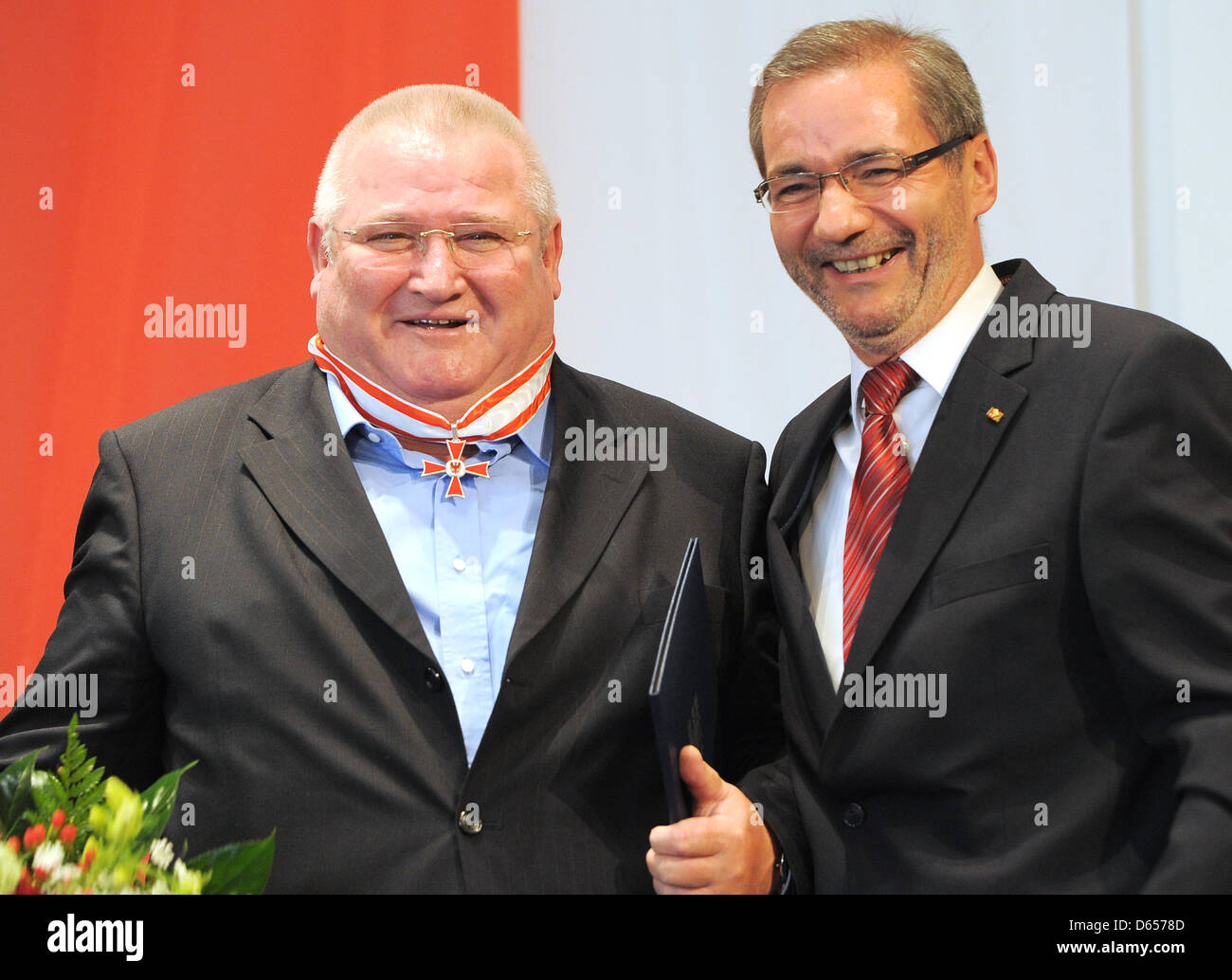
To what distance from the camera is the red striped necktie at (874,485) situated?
77.7 inches

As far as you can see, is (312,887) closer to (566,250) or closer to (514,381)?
(514,381)

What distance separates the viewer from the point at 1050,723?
5.80ft

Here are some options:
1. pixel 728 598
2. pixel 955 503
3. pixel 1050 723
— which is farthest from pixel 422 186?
pixel 1050 723

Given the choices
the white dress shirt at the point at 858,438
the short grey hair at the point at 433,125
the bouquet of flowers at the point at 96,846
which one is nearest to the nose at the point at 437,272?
the short grey hair at the point at 433,125

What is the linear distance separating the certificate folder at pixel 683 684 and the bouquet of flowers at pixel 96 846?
0.50 meters

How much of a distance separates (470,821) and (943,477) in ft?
2.82

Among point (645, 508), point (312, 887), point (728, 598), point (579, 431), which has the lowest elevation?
point (312, 887)

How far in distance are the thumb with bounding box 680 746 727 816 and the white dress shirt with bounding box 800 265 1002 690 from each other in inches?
10.7

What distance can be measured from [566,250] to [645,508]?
1.35m

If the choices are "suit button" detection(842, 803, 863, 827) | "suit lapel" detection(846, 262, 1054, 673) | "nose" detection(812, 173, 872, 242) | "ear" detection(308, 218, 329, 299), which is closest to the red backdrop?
"ear" detection(308, 218, 329, 299)

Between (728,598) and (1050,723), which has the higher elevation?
(728,598)

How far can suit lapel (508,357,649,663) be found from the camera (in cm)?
199

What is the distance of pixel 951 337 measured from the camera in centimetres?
206

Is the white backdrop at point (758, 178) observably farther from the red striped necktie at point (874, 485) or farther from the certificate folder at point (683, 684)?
the certificate folder at point (683, 684)
